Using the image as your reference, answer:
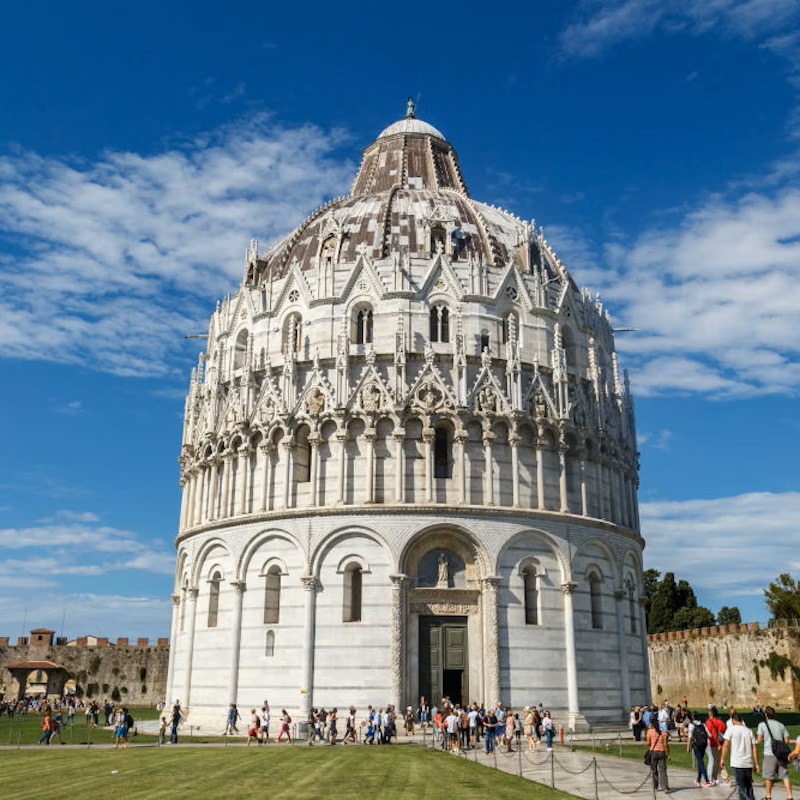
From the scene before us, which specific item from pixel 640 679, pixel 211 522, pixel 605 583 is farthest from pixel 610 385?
pixel 211 522

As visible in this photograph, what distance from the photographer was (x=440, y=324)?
42562 mm

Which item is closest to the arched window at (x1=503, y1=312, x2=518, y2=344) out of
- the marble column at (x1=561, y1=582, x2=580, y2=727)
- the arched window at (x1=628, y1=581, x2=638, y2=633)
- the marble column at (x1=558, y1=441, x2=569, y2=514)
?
the marble column at (x1=558, y1=441, x2=569, y2=514)

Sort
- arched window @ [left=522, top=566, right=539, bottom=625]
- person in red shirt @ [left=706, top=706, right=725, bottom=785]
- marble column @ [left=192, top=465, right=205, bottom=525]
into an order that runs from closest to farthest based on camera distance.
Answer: person in red shirt @ [left=706, top=706, right=725, bottom=785], arched window @ [left=522, top=566, right=539, bottom=625], marble column @ [left=192, top=465, right=205, bottom=525]

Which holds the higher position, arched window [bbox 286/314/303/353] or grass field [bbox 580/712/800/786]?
arched window [bbox 286/314/303/353]

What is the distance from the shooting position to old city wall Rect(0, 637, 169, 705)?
255 ft

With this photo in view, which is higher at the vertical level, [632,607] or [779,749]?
[632,607]

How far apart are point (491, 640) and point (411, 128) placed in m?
34.4

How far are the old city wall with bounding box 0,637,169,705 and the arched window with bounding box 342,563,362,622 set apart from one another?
4609cm

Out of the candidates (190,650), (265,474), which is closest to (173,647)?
(190,650)

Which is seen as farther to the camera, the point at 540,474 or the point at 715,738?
the point at 540,474

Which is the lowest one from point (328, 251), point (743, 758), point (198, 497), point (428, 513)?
point (743, 758)

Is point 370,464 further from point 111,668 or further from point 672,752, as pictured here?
point 111,668

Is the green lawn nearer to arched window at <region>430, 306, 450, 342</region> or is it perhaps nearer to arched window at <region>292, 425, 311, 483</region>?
arched window at <region>292, 425, 311, 483</region>

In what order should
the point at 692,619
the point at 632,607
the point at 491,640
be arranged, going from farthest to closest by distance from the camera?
the point at 692,619 → the point at 632,607 → the point at 491,640
